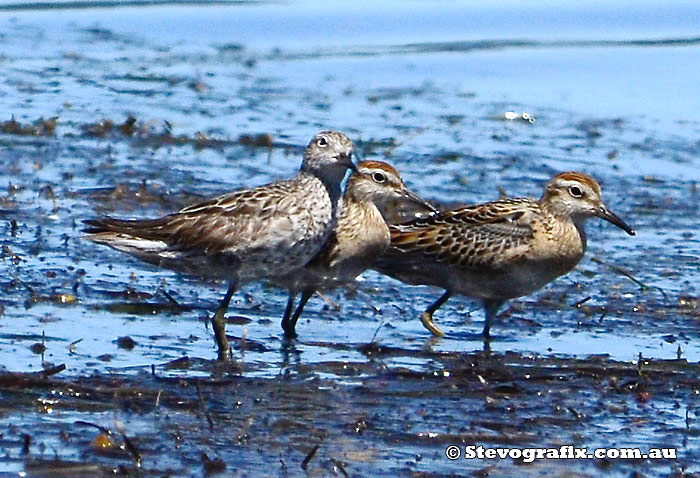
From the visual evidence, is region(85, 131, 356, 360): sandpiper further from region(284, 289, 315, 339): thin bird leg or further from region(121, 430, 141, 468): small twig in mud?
region(121, 430, 141, 468): small twig in mud

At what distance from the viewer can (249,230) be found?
10266 mm

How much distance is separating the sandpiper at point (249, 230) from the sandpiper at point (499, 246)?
914 millimetres

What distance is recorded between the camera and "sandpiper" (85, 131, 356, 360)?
1024 centimetres

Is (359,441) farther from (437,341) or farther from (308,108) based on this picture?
(308,108)

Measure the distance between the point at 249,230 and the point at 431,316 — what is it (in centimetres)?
148

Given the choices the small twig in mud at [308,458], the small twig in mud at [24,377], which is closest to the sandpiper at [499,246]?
the small twig in mud at [24,377]

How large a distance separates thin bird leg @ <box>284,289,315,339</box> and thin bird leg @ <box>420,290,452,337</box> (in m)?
0.71

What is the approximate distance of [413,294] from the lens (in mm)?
12078

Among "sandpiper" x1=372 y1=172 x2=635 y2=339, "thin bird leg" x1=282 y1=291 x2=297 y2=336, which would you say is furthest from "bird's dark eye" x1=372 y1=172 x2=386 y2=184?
"thin bird leg" x1=282 y1=291 x2=297 y2=336

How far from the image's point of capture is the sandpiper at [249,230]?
10.2 meters

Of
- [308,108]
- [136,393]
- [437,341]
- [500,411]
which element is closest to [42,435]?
[136,393]

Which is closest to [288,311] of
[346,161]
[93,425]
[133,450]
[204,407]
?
[346,161]

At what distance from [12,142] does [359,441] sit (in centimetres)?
788

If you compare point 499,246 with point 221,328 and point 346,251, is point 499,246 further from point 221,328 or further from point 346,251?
point 221,328
